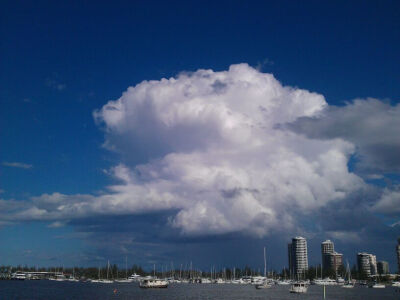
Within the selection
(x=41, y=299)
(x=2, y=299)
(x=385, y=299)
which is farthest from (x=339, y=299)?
(x=2, y=299)

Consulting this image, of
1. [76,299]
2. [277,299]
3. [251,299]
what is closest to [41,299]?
[76,299]

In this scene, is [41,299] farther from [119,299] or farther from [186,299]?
[186,299]

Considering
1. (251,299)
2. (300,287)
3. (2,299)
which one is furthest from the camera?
(300,287)

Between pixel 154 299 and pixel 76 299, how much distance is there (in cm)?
2653

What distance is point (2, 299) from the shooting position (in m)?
142

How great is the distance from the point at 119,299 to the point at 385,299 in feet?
312

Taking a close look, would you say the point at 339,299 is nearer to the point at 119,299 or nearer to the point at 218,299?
the point at 218,299

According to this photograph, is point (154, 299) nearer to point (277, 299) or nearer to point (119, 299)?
point (119, 299)

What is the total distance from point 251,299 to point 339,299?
30325mm

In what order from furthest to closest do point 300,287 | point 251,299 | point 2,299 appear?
point 300,287
point 251,299
point 2,299

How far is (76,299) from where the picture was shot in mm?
146000

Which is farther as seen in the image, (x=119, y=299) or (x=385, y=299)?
(x=385, y=299)

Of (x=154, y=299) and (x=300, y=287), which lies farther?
(x=300, y=287)

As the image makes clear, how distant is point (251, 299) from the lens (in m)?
151
